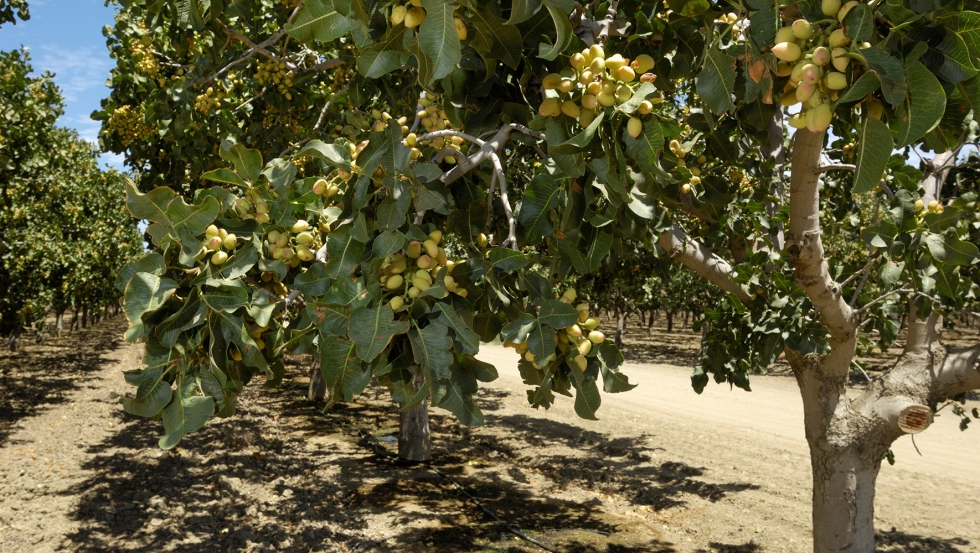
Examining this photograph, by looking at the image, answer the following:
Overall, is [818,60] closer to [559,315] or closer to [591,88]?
[591,88]

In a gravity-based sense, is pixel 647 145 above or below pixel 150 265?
above

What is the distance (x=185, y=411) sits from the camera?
1372 millimetres

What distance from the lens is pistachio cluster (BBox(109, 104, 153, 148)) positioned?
498 centimetres

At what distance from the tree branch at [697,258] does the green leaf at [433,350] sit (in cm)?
188

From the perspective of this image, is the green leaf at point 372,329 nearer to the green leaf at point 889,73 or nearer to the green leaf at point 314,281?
the green leaf at point 314,281

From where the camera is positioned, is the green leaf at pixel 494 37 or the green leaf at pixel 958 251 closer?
the green leaf at pixel 494 37

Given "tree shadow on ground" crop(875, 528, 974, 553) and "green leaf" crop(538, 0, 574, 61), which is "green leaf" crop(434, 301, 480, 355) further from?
"tree shadow on ground" crop(875, 528, 974, 553)

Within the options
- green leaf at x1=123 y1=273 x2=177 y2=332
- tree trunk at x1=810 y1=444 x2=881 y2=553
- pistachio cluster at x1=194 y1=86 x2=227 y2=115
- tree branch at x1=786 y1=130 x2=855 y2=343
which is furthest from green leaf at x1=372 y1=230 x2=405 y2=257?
pistachio cluster at x1=194 y1=86 x2=227 y2=115

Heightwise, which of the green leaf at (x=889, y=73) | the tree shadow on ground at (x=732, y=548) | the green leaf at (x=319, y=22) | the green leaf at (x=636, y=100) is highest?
the green leaf at (x=319, y=22)

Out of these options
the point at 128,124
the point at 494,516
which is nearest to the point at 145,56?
the point at 128,124


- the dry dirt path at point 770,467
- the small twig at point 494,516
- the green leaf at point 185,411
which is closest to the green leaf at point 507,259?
the green leaf at point 185,411

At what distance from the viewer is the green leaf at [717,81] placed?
120 centimetres

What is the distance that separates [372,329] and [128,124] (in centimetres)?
478

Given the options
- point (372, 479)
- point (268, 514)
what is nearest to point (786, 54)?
point (268, 514)
